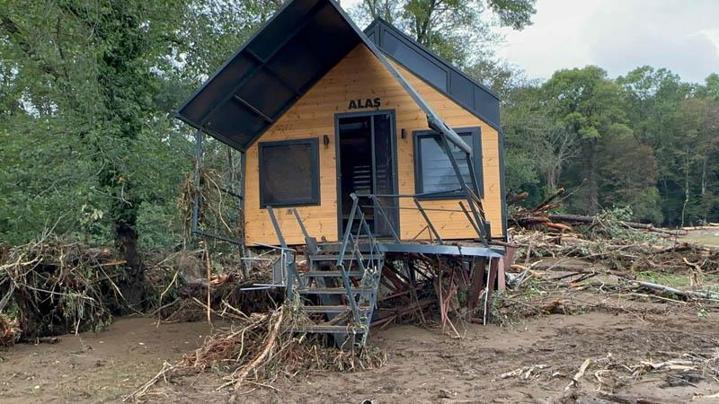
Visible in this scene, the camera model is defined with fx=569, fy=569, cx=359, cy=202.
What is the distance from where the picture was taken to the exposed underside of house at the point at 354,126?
332 inches

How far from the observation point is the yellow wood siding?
29.8ft

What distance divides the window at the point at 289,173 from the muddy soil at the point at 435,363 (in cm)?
249

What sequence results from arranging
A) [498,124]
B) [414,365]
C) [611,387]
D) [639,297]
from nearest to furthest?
[611,387], [414,365], [498,124], [639,297]

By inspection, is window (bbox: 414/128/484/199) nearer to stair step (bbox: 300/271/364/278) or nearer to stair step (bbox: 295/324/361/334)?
stair step (bbox: 300/271/364/278)

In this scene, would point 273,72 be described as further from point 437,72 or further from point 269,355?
point 269,355

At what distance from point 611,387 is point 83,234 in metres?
8.54

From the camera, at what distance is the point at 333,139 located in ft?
31.0

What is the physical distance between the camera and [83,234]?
9891mm

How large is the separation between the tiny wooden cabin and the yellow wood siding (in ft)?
0.05

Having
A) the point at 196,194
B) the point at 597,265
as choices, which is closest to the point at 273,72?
the point at 196,194

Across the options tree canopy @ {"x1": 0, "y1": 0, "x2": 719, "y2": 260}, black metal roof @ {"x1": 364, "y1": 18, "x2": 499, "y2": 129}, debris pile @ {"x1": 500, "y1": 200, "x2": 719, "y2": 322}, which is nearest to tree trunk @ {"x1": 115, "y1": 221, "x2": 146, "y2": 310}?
tree canopy @ {"x1": 0, "y1": 0, "x2": 719, "y2": 260}

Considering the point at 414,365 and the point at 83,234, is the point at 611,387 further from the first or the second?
the point at 83,234

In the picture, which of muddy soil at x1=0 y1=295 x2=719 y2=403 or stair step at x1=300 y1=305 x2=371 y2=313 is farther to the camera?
stair step at x1=300 y1=305 x2=371 y2=313

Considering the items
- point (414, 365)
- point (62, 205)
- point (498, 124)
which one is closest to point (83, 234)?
point (62, 205)
